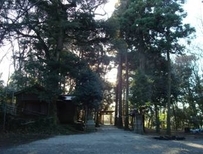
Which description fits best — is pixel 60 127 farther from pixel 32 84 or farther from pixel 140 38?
pixel 140 38

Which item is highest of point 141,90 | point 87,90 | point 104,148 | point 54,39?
point 54,39

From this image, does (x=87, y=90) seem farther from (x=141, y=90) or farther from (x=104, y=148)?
(x=104, y=148)

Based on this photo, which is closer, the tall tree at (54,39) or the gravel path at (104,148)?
the gravel path at (104,148)

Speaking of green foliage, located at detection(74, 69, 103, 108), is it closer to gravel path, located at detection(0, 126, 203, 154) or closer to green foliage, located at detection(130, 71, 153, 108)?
green foliage, located at detection(130, 71, 153, 108)

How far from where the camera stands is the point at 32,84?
25781 millimetres

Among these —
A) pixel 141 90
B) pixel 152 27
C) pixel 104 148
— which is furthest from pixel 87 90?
pixel 104 148

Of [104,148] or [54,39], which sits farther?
[54,39]

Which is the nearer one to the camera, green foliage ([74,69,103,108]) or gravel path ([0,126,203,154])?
gravel path ([0,126,203,154])

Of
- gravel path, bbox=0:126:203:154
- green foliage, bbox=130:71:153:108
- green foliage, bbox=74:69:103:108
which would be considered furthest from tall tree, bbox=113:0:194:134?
gravel path, bbox=0:126:203:154

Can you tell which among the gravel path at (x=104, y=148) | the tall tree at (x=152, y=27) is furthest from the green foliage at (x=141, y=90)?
the gravel path at (x=104, y=148)

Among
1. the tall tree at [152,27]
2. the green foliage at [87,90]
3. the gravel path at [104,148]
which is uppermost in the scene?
the tall tree at [152,27]

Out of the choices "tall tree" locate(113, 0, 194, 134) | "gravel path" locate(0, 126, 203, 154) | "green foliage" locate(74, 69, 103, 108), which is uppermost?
"tall tree" locate(113, 0, 194, 134)

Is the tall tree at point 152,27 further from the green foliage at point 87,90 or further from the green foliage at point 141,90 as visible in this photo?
the green foliage at point 87,90

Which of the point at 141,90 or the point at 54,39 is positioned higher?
the point at 54,39
